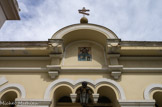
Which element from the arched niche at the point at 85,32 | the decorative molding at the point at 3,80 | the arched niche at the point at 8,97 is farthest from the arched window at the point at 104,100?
the decorative molding at the point at 3,80

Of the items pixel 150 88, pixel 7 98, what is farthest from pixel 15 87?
pixel 150 88

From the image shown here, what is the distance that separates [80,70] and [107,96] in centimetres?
193

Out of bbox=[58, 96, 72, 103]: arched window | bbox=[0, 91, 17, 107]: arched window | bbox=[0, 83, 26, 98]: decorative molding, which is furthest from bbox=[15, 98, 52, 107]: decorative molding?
bbox=[58, 96, 72, 103]: arched window

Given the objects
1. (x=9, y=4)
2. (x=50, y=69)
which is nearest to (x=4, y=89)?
(x=50, y=69)

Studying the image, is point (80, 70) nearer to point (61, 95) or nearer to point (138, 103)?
point (61, 95)

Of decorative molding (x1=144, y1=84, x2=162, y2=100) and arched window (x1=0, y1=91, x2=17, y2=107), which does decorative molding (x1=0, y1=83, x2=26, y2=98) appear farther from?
decorative molding (x1=144, y1=84, x2=162, y2=100)

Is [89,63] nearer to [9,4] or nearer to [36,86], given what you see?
[36,86]

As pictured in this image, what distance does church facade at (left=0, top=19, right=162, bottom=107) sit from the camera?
6.65 metres

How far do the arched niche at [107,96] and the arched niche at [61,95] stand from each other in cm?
148

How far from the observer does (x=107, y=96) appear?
302 inches

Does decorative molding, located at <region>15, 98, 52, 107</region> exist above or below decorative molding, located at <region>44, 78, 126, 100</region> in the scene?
below

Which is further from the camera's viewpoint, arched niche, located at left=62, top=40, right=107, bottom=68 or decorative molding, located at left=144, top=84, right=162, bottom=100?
arched niche, located at left=62, top=40, right=107, bottom=68

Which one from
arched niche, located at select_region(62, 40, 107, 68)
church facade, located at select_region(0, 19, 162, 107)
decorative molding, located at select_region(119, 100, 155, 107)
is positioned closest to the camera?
decorative molding, located at select_region(119, 100, 155, 107)

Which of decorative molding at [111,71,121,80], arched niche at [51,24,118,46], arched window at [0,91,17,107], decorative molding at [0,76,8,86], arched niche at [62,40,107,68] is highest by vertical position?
arched niche at [51,24,118,46]
